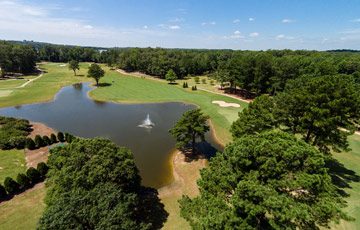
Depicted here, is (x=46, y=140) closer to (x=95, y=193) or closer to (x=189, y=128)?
(x=95, y=193)

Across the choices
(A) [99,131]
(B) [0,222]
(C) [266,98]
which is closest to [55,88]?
(A) [99,131]

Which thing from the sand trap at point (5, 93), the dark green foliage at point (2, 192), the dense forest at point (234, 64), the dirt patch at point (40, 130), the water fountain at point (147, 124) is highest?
the dense forest at point (234, 64)

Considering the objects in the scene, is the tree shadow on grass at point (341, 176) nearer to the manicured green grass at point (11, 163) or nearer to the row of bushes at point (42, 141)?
the row of bushes at point (42, 141)

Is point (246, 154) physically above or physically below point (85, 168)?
above

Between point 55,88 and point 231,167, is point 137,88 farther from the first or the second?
point 231,167

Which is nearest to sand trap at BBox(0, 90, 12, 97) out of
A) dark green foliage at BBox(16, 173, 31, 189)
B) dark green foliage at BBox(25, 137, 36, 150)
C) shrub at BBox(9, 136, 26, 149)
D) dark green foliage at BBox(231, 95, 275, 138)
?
shrub at BBox(9, 136, 26, 149)

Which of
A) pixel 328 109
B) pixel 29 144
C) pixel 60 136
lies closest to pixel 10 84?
pixel 29 144

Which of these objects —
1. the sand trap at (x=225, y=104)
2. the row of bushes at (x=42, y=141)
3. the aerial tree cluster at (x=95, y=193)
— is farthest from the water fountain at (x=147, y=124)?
the sand trap at (x=225, y=104)
